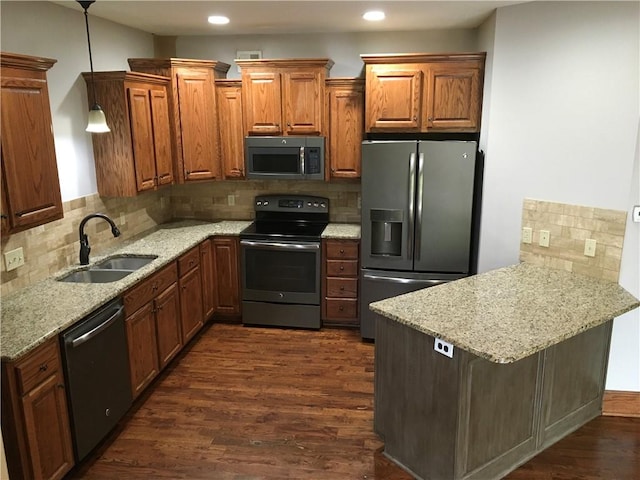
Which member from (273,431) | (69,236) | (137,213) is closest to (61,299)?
(69,236)

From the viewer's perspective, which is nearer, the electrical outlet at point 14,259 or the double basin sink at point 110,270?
the electrical outlet at point 14,259

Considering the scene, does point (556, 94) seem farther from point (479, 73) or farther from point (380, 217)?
point (380, 217)

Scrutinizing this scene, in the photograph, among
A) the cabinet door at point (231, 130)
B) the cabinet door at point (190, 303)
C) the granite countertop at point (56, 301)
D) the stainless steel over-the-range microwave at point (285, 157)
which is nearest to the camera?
the granite countertop at point (56, 301)

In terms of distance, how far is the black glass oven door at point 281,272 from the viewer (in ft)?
14.5

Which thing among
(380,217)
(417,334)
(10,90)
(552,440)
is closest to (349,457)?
(417,334)

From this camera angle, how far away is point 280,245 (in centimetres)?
443

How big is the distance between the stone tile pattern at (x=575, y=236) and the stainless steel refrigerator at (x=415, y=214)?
523 millimetres

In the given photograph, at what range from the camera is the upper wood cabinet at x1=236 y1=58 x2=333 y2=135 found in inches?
171

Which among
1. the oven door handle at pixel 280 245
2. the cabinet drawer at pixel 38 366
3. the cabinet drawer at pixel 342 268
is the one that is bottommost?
the cabinet drawer at pixel 342 268

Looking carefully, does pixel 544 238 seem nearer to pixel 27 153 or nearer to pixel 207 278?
pixel 207 278

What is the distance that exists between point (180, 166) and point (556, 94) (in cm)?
300

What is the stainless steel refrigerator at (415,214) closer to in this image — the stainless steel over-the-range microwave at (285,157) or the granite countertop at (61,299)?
the stainless steel over-the-range microwave at (285,157)

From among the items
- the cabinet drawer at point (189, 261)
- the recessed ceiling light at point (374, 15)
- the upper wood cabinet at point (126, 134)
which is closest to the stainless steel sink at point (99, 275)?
the cabinet drawer at point (189, 261)

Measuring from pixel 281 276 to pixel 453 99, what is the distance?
2088mm
